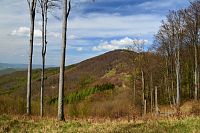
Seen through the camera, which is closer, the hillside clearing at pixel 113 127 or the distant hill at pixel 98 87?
the hillside clearing at pixel 113 127

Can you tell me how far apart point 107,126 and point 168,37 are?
4094 centimetres

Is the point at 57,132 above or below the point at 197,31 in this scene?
below

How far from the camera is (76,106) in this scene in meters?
45.6

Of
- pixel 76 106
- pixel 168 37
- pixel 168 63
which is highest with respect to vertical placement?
pixel 168 37

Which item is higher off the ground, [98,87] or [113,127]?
[98,87]

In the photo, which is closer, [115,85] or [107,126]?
[107,126]

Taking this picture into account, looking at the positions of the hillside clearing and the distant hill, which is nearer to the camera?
the hillside clearing

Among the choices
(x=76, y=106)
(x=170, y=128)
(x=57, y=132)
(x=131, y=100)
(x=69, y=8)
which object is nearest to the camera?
(x=170, y=128)

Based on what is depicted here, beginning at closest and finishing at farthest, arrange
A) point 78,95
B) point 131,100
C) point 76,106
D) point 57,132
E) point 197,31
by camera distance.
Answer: point 57,132, point 76,106, point 197,31, point 131,100, point 78,95

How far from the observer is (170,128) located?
40.8 ft

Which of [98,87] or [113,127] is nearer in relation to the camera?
[113,127]

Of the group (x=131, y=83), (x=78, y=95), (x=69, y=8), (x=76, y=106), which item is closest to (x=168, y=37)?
(x=131, y=83)

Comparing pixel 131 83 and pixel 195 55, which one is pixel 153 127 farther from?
pixel 131 83

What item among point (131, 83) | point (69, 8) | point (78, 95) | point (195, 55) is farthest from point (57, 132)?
point (78, 95)
